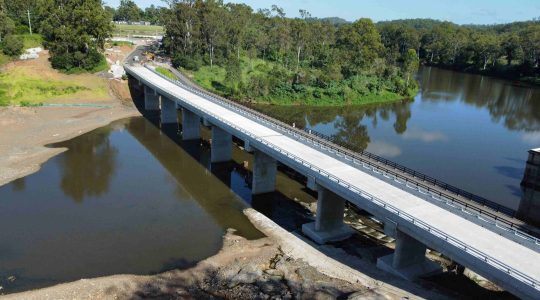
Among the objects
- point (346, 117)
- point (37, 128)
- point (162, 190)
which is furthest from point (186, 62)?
point (162, 190)

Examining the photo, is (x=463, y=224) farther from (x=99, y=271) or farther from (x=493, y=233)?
(x=99, y=271)

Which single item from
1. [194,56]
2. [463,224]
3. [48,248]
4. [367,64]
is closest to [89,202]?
[48,248]

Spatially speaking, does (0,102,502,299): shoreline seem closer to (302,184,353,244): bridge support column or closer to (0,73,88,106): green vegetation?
(302,184,353,244): bridge support column

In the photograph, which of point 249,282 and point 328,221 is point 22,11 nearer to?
point 328,221

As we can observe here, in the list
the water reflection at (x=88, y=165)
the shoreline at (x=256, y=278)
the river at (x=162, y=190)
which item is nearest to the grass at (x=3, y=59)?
the river at (x=162, y=190)

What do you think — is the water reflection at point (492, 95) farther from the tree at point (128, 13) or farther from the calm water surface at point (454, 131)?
the tree at point (128, 13)

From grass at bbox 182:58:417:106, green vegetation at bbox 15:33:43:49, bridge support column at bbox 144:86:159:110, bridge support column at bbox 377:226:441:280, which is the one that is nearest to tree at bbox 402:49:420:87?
grass at bbox 182:58:417:106
